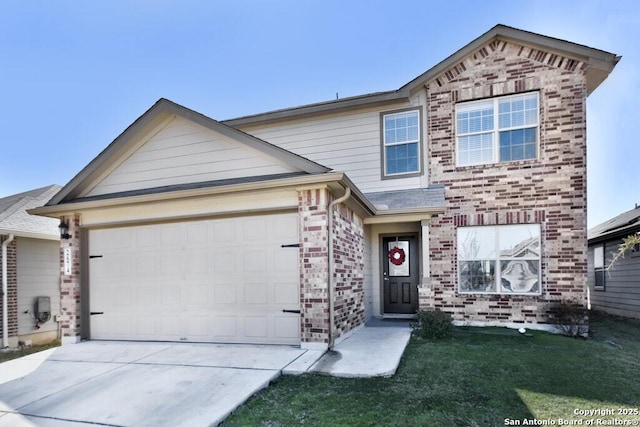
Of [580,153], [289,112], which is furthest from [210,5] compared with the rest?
[580,153]

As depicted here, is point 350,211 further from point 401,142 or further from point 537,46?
A: point 537,46

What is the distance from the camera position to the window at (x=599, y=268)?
12.5 metres

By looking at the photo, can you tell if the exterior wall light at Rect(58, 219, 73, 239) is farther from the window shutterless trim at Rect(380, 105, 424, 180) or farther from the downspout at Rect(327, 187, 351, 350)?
the window shutterless trim at Rect(380, 105, 424, 180)

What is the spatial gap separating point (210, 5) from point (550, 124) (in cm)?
1064

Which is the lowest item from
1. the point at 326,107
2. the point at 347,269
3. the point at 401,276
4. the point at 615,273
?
the point at 615,273

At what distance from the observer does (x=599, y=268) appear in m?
12.8

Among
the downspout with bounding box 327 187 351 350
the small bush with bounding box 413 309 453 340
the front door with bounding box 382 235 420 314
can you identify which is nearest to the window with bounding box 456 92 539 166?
the front door with bounding box 382 235 420 314

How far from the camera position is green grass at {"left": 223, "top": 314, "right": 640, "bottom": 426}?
11.9 ft

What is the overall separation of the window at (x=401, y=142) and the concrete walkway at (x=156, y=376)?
424 centimetres

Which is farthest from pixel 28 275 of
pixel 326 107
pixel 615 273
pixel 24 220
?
pixel 615 273

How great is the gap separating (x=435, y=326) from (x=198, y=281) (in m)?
4.64

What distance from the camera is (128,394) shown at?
4285 mm

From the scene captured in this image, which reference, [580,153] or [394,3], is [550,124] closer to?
[580,153]

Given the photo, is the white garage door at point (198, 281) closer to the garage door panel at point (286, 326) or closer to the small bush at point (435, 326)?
the garage door panel at point (286, 326)
